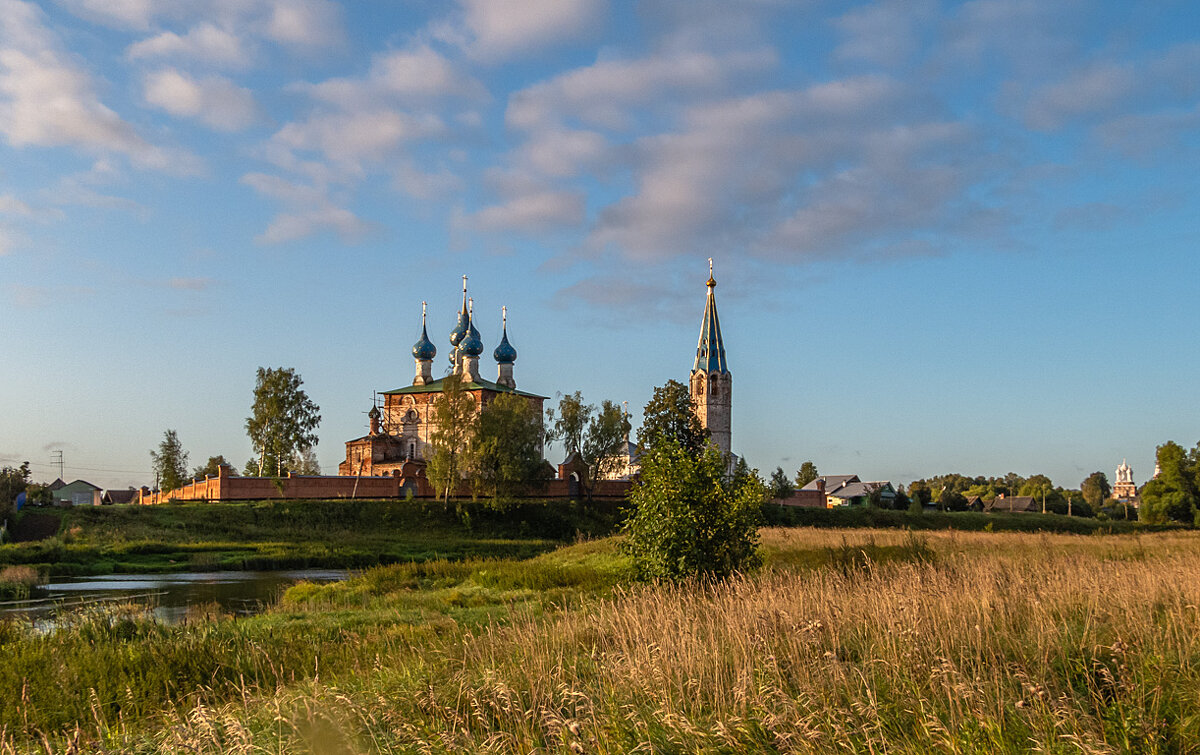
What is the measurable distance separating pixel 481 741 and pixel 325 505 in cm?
4648

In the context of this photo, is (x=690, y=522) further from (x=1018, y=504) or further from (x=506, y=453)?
(x=1018, y=504)

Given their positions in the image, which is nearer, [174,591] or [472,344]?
[174,591]

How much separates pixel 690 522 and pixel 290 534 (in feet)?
110

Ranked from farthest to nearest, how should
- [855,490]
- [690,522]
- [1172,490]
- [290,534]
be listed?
[855,490] < [1172,490] < [290,534] < [690,522]

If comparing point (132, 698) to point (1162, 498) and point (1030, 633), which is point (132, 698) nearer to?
point (1030, 633)

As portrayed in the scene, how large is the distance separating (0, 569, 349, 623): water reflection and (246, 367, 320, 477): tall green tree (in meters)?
27.7

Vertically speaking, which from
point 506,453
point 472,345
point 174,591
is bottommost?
point 174,591

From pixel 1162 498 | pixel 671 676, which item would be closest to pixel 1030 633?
pixel 671 676

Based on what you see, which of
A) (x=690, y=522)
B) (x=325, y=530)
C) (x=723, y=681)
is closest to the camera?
(x=723, y=681)

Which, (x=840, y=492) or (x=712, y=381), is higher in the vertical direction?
(x=712, y=381)

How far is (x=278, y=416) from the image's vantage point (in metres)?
59.4

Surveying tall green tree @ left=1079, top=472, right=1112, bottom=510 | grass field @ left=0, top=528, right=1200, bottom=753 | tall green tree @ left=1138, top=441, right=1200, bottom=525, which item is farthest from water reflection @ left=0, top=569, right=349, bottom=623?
tall green tree @ left=1079, top=472, right=1112, bottom=510

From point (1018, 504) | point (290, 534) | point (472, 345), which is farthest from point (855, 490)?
point (290, 534)

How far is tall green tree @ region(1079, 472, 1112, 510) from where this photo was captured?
124562mm
